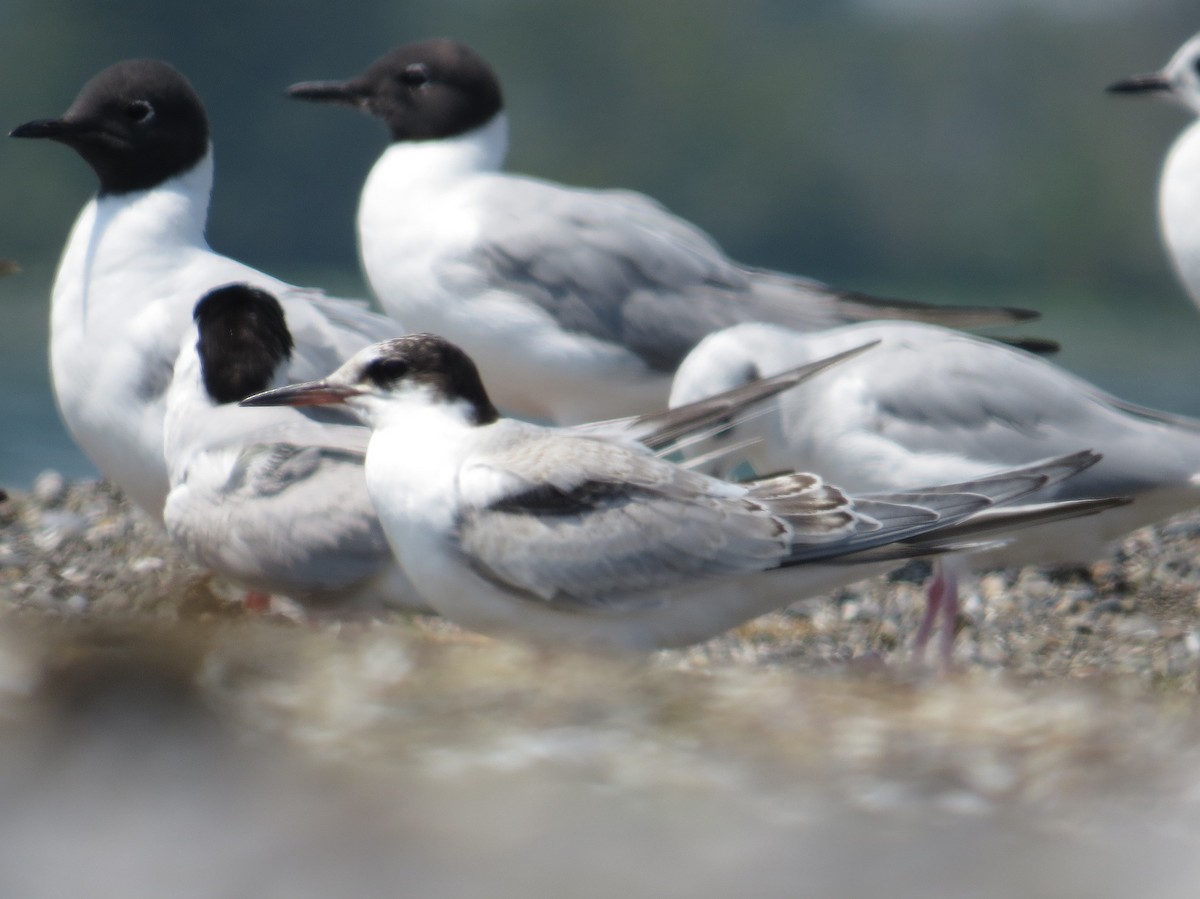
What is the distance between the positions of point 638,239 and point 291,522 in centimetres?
225

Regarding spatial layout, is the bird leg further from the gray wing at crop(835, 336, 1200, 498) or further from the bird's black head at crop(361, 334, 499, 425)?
the bird's black head at crop(361, 334, 499, 425)

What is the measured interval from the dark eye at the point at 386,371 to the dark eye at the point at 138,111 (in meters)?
2.08

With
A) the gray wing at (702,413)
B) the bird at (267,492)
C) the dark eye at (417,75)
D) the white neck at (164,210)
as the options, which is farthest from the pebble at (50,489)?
the gray wing at (702,413)

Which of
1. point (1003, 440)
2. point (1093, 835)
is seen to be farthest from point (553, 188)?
point (1093, 835)

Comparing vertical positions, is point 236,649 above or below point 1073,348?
above

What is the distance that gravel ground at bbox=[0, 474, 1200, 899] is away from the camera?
1.90 metres

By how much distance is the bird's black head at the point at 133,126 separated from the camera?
511 centimetres

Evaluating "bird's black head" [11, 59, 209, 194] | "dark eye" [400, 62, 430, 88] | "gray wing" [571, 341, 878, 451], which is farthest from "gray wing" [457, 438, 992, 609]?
"dark eye" [400, 62, 430, 88]

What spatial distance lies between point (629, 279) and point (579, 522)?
223 centimetres

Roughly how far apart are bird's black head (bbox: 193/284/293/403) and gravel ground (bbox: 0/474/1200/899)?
128cm

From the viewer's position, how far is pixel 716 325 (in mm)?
5504

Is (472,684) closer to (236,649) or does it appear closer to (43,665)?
(236,649)

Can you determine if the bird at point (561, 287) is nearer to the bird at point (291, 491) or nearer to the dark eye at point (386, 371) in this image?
the bird at point (291, 491)

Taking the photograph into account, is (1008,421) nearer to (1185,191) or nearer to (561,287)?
(561,287)
